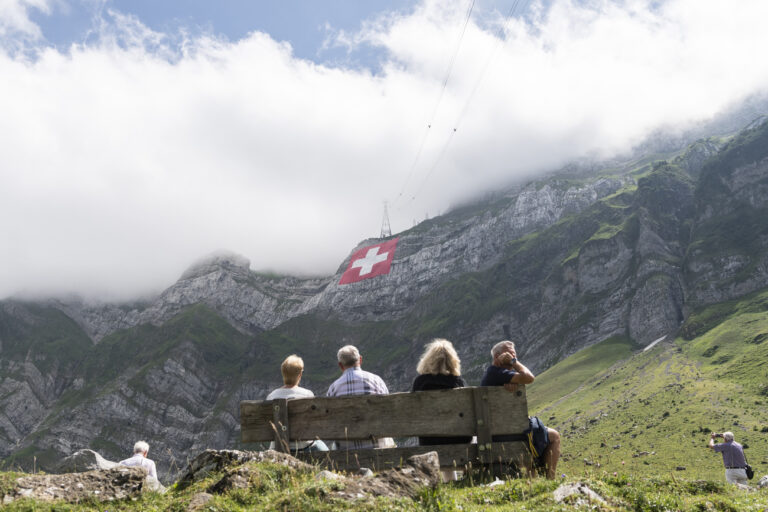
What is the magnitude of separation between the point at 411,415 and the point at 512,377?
2078mm

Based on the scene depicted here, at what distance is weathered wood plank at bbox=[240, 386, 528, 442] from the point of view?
9.17 m

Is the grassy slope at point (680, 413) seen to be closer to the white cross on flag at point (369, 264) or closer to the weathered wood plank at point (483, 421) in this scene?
the white cross on flag at point (369, 264)

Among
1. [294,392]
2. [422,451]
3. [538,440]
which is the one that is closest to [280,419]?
[294,392]

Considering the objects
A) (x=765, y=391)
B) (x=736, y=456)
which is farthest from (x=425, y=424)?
(x=765, y=391)

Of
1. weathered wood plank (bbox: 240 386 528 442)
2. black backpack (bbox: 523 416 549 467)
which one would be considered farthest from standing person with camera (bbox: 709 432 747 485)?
weathered wood plank (bbox: 240 386 528 442)

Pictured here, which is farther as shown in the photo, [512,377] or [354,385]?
[354,385]

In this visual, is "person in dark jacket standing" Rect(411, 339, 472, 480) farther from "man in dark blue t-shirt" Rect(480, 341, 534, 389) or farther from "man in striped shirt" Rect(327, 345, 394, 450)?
"man in striped shirt" Rect(327, 345, 394, 450)

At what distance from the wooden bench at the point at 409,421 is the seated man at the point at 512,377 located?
33 cm

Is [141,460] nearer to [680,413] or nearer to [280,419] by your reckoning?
[280,419]

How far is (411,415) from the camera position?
924 cm

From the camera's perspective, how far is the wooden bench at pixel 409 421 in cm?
916

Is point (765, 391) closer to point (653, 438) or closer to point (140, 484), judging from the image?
point (653, 438)

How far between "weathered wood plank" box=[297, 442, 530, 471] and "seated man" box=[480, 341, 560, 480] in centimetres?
76

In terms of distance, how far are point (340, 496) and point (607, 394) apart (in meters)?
207
